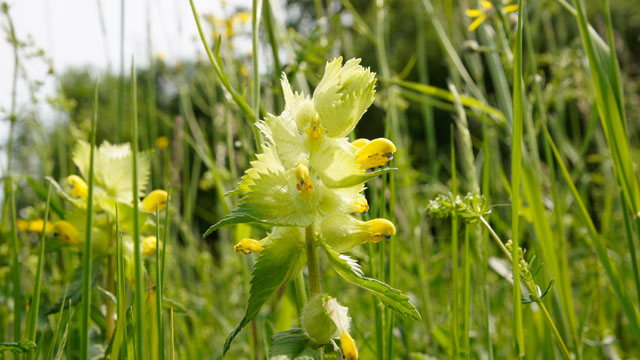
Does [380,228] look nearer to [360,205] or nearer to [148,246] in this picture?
[360,205]

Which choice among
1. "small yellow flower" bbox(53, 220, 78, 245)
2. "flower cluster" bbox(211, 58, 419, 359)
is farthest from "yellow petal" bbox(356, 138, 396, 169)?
"small yellow flower" bbox(53, 220, 78, 245)

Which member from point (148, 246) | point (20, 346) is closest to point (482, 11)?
point (148, 246)

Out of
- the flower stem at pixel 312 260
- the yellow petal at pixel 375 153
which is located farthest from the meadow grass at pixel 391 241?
the yellow petal at pixel 375 153

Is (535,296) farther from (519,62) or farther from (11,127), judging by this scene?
(11,127)

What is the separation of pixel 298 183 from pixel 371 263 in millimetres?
291

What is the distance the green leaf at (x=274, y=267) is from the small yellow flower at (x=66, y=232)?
416mm

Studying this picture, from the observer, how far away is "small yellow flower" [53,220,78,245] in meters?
0.75

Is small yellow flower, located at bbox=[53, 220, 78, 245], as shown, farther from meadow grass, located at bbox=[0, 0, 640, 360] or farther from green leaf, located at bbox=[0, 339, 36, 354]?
green leaf, located at bbox=[0, 339, 36, 354]

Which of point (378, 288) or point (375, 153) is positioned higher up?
point (375, 153)

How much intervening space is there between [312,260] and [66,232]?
18.2 inches

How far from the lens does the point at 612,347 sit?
1.11 meters

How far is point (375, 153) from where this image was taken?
20.8 inches

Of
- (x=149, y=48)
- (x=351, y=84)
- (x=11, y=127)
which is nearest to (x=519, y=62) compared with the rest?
(x=351, y=84)

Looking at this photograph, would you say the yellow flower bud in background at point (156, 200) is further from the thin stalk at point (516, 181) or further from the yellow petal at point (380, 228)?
the thin stalk at point (516, 181)
